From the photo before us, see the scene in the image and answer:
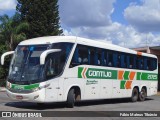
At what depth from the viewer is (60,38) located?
17.4 m

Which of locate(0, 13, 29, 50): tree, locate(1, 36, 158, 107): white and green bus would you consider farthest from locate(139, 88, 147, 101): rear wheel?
locate(0, 13, 29, 50): tree

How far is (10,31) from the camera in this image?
49.4 m

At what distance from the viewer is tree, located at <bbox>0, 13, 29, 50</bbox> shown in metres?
49.0

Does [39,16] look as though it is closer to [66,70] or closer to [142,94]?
[142,94]

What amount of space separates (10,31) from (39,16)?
4.46m

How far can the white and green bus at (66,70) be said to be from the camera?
16.3 metres

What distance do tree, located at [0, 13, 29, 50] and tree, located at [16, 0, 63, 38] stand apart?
4.81 ft

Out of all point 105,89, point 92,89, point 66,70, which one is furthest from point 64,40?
point 105,89

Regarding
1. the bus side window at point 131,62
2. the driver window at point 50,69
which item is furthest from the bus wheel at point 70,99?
the bus side window at point 131,62

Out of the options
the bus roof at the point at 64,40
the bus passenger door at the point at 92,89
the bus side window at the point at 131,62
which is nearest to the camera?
the bus roof at the point at 64,40

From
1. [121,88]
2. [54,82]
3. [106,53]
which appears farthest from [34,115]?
[121,88]

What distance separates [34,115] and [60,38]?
16.7ft

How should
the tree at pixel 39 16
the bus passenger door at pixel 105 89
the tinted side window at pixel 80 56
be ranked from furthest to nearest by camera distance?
1. the tree at pixel 39 16
2. the bus passenger door at pixel 105 89
3. the tinted side window at pixel 80 56

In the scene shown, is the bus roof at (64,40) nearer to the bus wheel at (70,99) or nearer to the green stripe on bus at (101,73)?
the green stripe on bus at (101,73)
